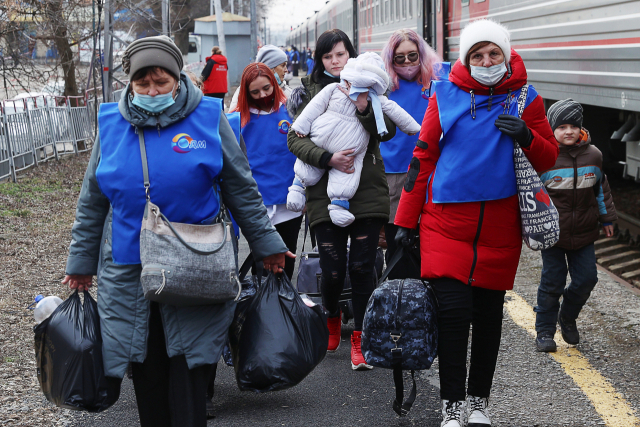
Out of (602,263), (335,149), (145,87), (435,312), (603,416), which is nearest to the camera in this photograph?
(145,87)

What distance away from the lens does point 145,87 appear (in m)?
2.87

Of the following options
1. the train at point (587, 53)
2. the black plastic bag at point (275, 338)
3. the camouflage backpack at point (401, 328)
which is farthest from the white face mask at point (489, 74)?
the train at point (587, 53)

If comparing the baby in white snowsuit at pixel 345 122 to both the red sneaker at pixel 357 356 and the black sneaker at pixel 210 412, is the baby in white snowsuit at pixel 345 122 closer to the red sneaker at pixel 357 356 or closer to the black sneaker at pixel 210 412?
the red sneaker at pixel 357 356

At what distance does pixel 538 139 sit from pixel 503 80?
0.29 m

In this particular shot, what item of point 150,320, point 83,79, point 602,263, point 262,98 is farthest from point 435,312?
point 83,79

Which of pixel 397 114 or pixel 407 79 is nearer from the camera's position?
pixel 397 114

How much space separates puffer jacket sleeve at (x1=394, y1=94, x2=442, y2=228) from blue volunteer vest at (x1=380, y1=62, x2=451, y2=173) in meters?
1.41

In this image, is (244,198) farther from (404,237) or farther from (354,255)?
(354,255)

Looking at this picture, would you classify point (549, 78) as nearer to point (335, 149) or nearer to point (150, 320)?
point (335, 149)

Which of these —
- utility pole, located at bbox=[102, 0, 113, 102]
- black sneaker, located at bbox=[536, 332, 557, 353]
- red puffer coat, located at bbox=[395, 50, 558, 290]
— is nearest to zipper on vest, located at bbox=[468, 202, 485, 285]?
red puffer coat, located at bbox=[395, 50, 558, 290]

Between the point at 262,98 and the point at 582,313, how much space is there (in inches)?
101

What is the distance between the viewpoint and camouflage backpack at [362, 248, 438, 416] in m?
3.38

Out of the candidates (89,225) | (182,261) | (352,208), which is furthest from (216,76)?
(182,261)

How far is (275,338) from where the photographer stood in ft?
10.5
